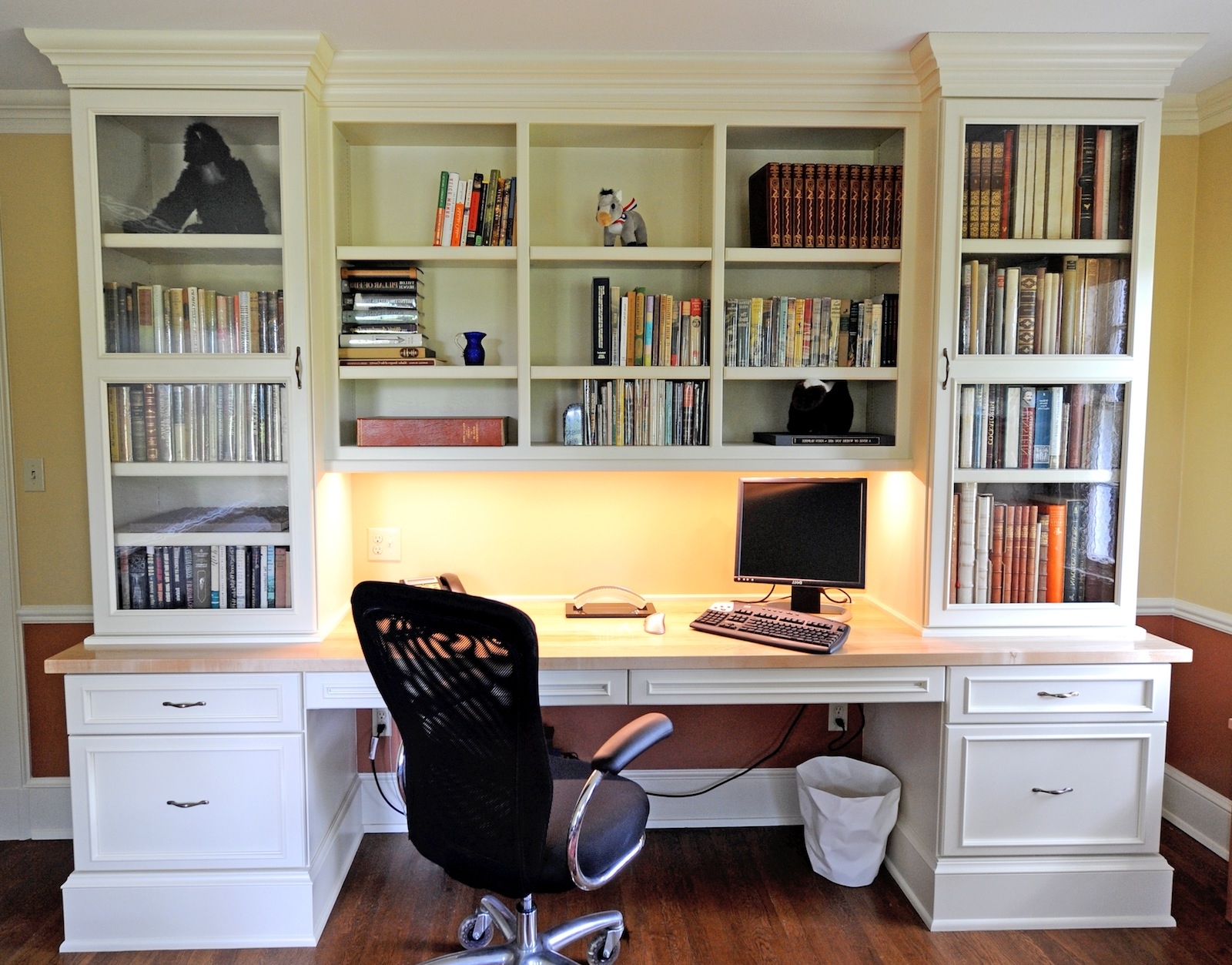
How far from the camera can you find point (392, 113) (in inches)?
94.3

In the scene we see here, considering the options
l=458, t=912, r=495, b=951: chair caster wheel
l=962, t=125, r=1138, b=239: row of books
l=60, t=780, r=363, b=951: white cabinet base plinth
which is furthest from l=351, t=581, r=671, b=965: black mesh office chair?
l=962, t=125, r=1138, b=239: row of books

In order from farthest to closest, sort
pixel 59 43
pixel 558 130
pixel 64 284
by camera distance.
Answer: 1. pixel 64 284
2. pixel 558 130
3. pixel 59 43

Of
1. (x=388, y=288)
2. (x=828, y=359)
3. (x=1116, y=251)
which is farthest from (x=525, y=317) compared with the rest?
(x=1116, y=251)

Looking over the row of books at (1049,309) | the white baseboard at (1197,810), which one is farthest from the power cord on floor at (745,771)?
the row of books at (1049,309)

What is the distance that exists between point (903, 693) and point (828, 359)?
100 centimetres

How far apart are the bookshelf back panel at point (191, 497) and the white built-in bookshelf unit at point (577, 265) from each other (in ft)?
0.65

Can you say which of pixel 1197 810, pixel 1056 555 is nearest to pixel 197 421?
pixel 1056 555

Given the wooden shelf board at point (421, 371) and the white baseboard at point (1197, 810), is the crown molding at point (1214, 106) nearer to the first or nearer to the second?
the white baseboard at point (1197, 810)

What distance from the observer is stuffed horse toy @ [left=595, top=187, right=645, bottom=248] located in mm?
2518

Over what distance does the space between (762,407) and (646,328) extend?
53 centimetres

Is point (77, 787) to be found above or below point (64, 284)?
below

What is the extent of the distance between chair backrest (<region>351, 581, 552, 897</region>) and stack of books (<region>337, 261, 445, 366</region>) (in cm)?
97

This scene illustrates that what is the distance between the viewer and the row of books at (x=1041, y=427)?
2361 millimetres

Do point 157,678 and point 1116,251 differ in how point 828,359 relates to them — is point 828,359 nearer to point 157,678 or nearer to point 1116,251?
point 1116,251
